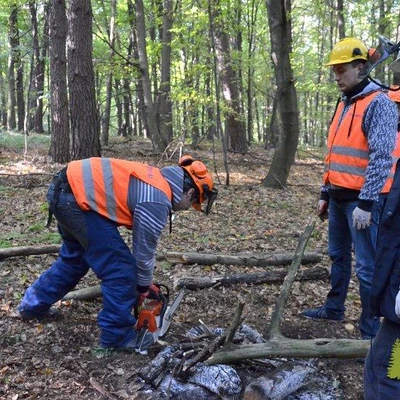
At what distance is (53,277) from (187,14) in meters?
9.71

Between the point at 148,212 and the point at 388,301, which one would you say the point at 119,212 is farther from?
the point at 388,301

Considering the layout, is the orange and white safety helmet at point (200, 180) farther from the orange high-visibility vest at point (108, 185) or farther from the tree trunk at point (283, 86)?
the tree trunk at point (283, 86)

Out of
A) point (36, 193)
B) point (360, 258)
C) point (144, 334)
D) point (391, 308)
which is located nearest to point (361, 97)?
point (360, 258)

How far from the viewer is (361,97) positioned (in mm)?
3637

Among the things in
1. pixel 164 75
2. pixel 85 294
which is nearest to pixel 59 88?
pixel 164 75

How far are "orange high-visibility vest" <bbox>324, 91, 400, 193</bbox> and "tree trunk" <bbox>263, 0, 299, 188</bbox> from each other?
5.17 m

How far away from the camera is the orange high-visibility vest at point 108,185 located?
137 inches

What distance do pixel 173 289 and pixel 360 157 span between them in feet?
8.08

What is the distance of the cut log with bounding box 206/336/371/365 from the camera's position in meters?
3.29

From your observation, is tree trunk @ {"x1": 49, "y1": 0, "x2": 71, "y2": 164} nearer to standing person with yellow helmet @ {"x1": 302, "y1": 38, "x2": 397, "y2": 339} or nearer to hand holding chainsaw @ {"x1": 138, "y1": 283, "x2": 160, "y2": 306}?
hand holding chainsaw @ {"x1": 138, "y1": 283, "x2": 160, "y2": 306}

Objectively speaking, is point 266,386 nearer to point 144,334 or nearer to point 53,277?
point 144,334

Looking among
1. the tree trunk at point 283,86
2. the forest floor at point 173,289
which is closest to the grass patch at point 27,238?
the forest floor at point 173,289

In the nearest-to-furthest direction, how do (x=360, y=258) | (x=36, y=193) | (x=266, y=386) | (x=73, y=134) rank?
1. (x=266, y=386)
2. (x=360, y=258)
3. (x=36, y=193)
4. (x=73, y=134)

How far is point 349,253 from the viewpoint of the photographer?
4.22 m
